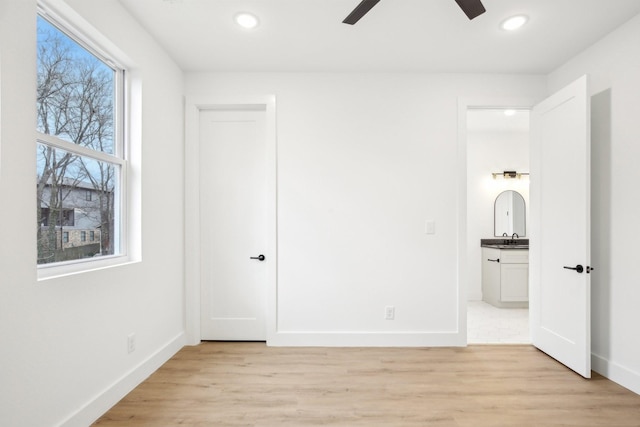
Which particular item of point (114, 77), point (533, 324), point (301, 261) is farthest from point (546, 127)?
point (114, 77)

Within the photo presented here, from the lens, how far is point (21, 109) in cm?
144

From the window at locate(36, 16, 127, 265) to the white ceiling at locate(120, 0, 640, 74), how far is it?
22.1 inches

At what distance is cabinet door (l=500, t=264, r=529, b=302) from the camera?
4.43m

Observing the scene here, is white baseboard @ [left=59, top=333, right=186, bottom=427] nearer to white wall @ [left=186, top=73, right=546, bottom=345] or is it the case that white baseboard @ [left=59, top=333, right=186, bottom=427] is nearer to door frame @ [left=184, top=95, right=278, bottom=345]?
door frame @ [left=184, top=95, right=278, bottom=345]

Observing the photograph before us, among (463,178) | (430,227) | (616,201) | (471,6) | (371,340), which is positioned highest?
(471,6)

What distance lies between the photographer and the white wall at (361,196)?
3.07m

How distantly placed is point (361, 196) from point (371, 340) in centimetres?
137

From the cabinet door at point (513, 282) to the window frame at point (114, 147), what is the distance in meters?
4.54

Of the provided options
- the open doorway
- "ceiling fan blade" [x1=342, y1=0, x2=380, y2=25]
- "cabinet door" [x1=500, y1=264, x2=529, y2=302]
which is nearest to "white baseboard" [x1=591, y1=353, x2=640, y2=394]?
"cabinet door" [x1=500, y1=264, x2=529, y2=302]

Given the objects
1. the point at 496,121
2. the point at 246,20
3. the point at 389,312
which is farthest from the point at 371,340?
the point at 496,121

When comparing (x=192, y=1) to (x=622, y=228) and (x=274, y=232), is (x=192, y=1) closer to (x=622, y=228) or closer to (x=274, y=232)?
(x=274, y=232)

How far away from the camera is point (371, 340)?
304 cm

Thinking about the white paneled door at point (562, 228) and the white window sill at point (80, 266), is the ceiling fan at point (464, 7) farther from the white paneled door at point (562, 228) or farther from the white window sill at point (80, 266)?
the white window sill at point (80, 266)

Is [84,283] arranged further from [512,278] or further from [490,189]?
[490,189]
